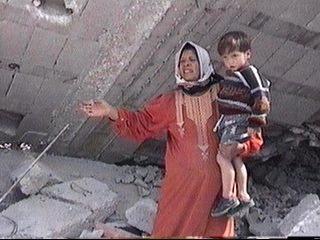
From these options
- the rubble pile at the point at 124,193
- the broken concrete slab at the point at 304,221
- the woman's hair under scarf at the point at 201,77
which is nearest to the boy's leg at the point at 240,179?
the woman's hair under scarf at the point at 201,77

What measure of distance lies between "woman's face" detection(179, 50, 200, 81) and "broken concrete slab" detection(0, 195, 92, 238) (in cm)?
134

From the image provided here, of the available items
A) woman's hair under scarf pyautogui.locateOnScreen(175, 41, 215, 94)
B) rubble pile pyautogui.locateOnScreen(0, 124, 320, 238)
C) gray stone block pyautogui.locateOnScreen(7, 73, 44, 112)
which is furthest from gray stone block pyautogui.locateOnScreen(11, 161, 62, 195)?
Answer: woman's hair under scarf pyautogui.locateOnScreen(175, 41, 215, 94)

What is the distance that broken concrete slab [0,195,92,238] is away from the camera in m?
5.13

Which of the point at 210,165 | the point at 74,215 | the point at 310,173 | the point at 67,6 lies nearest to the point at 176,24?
the point at 67,6

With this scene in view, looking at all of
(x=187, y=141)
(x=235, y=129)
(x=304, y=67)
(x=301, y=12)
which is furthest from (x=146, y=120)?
(x=304, y=67)

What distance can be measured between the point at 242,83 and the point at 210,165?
507mm

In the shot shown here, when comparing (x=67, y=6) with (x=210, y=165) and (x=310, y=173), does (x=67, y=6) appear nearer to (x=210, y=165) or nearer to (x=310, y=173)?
(x=210, y=165)

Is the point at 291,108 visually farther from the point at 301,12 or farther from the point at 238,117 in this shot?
the point at 238,117

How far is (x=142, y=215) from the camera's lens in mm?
5387

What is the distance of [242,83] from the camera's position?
4309mm

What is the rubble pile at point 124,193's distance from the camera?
5.22 meters

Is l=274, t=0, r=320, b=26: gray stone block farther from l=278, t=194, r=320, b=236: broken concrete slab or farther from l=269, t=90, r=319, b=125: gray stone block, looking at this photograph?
l=278, t=194, r=320, b=236: broken concrete slab

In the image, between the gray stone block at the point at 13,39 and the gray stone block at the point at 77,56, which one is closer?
the gray stone block at the point at 13,39

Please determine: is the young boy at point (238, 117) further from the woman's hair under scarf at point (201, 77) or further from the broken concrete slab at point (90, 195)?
the broken concrete slab at point (90, 195)
